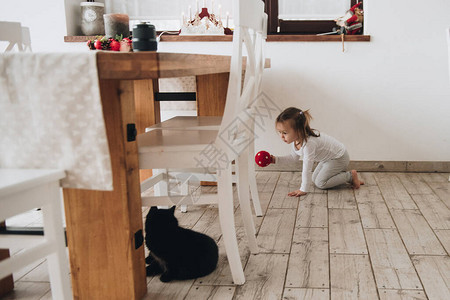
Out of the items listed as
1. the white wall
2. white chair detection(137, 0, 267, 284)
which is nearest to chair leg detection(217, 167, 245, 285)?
white chair detection(137, 0, 267, 284)

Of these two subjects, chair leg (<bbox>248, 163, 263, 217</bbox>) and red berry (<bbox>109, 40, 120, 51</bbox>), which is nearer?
red berry (<bbox>109, 40, 120, 51</bbox>)

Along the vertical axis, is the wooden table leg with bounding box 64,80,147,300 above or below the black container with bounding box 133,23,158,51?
below

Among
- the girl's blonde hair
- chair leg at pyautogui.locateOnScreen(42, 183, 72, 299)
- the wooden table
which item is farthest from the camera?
the girl's blonde hair

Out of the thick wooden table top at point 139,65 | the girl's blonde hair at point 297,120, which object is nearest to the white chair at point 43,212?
the thick wooden table top at point 139,65

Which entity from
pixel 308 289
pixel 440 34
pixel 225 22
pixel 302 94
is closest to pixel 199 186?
pixel 302 94

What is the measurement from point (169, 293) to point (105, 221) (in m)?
0.35

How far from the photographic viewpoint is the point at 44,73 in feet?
3.74

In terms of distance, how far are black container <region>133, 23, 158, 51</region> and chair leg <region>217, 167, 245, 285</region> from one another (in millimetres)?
459

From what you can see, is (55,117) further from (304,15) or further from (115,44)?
(304,15)

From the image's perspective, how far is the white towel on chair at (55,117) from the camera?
1.12 m

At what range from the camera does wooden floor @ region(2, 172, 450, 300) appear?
1.50 m

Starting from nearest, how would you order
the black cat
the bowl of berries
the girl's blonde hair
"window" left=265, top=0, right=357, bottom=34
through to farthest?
the black cat
the bowl of berries
the girl's blonde hair
"window" left=265, top=0, right=357, bottom=34

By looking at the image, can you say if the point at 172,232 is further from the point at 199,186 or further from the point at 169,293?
the point at 199,186

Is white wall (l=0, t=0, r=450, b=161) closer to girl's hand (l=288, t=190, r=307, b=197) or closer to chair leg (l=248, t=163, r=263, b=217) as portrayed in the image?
girl's hand (l=288, t=190, r=307, b=197)
